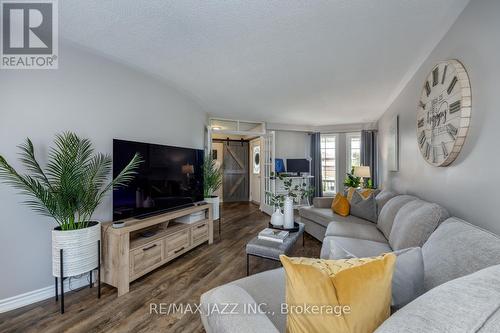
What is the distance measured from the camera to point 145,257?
7.07 feet

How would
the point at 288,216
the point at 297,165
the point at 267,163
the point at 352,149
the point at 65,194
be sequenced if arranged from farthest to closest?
the point at 352,149 → the point at 297,165 → the point at 267,163 → the point at 288,216 → the point at 65,194

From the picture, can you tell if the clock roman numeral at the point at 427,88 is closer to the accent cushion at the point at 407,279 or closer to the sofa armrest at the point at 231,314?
the accent cushion at the point at 407,279

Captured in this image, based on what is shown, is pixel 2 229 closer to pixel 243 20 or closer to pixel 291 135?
pixel 243 20

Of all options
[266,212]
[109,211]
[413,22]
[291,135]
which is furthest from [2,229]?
[291,135]

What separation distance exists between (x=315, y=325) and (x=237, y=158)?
20.3 feet

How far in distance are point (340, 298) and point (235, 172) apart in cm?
616

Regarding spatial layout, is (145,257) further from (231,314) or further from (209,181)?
(209,181)

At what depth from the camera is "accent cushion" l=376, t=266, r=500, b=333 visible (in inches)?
19.1

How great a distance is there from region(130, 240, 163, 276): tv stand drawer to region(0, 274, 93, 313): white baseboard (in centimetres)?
51

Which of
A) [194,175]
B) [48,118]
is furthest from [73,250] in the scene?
[194,175]

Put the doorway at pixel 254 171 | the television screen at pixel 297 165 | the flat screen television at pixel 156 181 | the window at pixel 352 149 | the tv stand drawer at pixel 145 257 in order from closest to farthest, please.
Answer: the tv stand drawer at pixel 145 257 → the flat screen television at pixel 156 181 → the television screen at pixel 297 165 → the window at pixel 352 149 → the doorway at pixel 254 171

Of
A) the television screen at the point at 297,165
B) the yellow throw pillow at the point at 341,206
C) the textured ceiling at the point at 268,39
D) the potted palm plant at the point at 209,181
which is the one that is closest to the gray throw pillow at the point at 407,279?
the textured ceiling at the point at 268,39

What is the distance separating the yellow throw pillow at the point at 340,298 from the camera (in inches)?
27.1

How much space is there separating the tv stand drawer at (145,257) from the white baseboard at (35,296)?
0.51m
